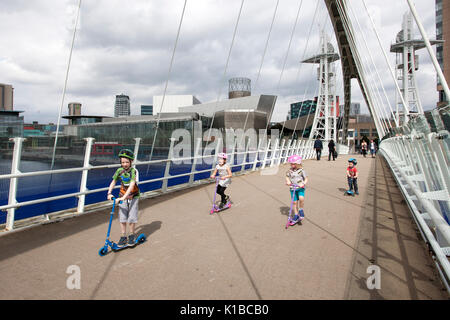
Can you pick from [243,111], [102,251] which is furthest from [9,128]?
[243,111]

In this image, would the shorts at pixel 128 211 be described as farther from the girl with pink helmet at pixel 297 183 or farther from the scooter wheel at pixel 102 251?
the girl with pink helmet at pixel 297 183

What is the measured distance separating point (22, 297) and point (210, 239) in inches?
87.0

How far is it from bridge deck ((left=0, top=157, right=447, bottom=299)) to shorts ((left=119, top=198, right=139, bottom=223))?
40 cm

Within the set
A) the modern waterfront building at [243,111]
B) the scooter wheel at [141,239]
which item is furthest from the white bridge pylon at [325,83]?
the scooter wheel at [141,239]

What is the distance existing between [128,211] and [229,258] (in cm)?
155

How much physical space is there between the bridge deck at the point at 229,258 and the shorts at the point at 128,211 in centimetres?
40

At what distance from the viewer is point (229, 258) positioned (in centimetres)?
321

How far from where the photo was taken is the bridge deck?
2.48 m

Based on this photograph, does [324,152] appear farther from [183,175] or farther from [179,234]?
[179,234]

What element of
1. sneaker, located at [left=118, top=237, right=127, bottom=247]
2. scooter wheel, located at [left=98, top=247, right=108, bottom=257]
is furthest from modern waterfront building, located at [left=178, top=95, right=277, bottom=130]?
scooter wheel, located at [left=98, top=247, right=108, bottom=257]

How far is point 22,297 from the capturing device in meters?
2.39

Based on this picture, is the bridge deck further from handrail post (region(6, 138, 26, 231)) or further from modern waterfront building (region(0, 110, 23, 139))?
modern waterfront building (region(0, 110, 23, 139))

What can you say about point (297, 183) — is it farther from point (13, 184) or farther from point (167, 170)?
point (13, 184)

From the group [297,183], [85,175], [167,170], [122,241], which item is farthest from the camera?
[167,170]
